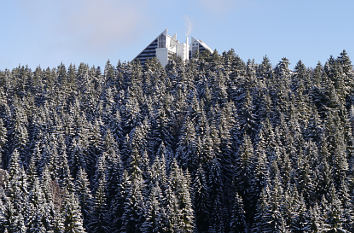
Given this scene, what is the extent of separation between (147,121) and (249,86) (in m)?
26.4

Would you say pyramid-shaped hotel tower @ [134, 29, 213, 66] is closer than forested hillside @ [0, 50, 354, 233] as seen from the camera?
No

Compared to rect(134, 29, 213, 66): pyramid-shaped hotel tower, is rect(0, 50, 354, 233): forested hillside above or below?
below

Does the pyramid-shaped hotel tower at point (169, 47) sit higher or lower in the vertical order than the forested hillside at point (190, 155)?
higher

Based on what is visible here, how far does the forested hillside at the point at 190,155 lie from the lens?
5988cm

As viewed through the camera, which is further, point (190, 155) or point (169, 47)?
point (169, 47)

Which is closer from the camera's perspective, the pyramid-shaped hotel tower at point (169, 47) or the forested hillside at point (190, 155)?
the forested hillside at point (190, 155)

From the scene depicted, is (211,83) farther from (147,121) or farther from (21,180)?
(21,180)

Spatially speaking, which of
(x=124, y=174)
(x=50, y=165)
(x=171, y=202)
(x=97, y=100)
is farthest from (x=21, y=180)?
(x=97, y=100)

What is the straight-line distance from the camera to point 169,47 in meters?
179

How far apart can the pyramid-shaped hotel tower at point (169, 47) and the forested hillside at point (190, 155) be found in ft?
148

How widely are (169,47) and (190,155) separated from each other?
347ft

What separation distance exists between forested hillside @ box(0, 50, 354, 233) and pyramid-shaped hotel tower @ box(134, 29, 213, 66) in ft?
148

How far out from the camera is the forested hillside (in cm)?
5988

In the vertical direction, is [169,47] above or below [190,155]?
above
